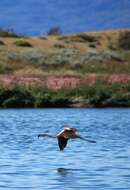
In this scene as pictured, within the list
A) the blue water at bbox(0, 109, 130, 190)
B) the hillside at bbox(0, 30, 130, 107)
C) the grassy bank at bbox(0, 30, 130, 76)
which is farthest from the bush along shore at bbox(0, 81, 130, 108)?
the grassy bank at bbox(0, 30, 130, 76)

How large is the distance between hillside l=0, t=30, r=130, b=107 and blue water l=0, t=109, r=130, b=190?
1240cm

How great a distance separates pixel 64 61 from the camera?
71.5 meters

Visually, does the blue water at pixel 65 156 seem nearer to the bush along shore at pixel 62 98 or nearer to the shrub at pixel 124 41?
the bush along shore at pixel 62 98

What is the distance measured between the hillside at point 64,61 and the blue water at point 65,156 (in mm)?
12402

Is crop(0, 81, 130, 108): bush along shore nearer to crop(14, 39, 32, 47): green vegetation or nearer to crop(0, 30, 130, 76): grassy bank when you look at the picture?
crop(0, 30, 130, 76): grassy bank

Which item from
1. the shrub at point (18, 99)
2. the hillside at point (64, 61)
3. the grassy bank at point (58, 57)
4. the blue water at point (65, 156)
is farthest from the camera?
the grassy bank at point (58, 57)

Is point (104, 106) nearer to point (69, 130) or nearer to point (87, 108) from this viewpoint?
point (87, 108)

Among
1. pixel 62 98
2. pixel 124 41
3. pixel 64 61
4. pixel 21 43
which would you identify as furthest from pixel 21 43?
pixel 62 98

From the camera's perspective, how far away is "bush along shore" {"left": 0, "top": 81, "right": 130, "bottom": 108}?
156ft

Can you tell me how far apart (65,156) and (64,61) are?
4800cm

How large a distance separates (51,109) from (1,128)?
12.3m

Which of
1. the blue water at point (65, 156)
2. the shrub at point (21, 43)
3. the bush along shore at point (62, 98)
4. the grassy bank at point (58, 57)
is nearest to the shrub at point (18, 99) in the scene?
the bush along shore at point (62, 98)

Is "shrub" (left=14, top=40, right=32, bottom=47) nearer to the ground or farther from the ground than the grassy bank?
farther from the ground

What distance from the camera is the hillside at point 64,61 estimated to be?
53.1 metres
